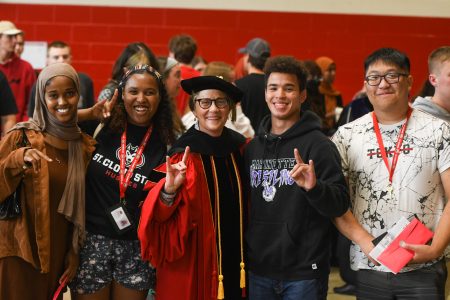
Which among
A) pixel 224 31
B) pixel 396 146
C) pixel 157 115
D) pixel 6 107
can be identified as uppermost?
pixel 224 31

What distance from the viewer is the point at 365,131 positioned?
11.0ft

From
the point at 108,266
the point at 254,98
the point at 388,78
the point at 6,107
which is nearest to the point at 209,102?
the point at 388,78

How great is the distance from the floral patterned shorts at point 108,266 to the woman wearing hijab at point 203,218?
135 mm

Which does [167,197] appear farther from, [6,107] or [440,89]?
[6,107]

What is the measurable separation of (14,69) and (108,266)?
3.82 metres

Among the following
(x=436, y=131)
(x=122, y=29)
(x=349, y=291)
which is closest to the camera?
(x=436, y=131)

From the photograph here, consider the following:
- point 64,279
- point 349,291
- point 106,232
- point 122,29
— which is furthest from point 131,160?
point 122,29

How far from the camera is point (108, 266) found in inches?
141

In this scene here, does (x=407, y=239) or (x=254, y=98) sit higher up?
(x=254, y=98)

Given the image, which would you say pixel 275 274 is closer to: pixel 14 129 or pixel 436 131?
pixel 436 131

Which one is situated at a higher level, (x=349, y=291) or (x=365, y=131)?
(x=365, y=131)

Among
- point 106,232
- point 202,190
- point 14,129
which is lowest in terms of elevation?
point 106,232

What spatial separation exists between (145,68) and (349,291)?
3.04 metres

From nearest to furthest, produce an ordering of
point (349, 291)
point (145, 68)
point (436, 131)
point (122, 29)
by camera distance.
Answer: point (436, 131)
point (145, 68)
point (349, 291)
point (122, 29)
